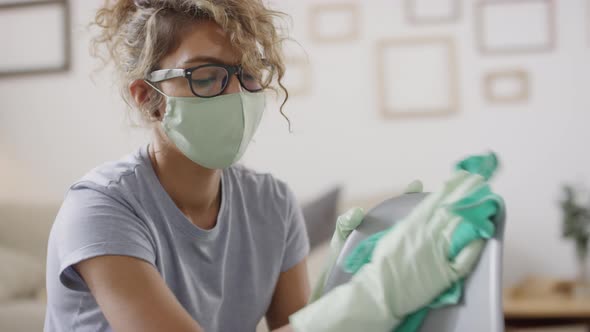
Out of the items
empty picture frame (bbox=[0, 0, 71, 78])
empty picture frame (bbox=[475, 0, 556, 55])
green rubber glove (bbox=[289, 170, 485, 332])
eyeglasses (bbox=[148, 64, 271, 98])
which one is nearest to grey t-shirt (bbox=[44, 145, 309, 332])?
eyeglasses (bbox=[148, 64, 271, 98])

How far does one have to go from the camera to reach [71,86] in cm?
373

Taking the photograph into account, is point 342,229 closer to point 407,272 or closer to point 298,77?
point 407,272

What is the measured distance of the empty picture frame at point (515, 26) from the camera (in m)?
3.32

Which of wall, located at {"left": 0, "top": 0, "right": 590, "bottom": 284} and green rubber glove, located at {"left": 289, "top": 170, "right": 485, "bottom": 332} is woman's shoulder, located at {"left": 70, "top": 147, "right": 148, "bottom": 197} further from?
wall, located at {"left": 0, "top": 0, "right": 590, "bottom": 284}

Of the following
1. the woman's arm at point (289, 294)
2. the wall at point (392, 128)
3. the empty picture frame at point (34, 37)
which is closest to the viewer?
the woman's arm at point (289, 294)

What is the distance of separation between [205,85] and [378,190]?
7.31 ft

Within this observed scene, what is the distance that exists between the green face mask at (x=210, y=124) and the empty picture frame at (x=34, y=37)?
8.61 feet

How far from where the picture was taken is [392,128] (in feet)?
11.3

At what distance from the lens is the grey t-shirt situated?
118 centimetres

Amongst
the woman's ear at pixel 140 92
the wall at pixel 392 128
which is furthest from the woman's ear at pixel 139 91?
the wall at pixel 392 128

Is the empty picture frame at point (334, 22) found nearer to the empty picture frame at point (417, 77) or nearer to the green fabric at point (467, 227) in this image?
the empty picture frame at point (417, 77)

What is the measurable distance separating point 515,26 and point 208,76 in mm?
2413

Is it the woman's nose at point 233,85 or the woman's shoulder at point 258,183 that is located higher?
the woman's nose at point 233,85

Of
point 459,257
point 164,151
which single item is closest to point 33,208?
point 164,151
